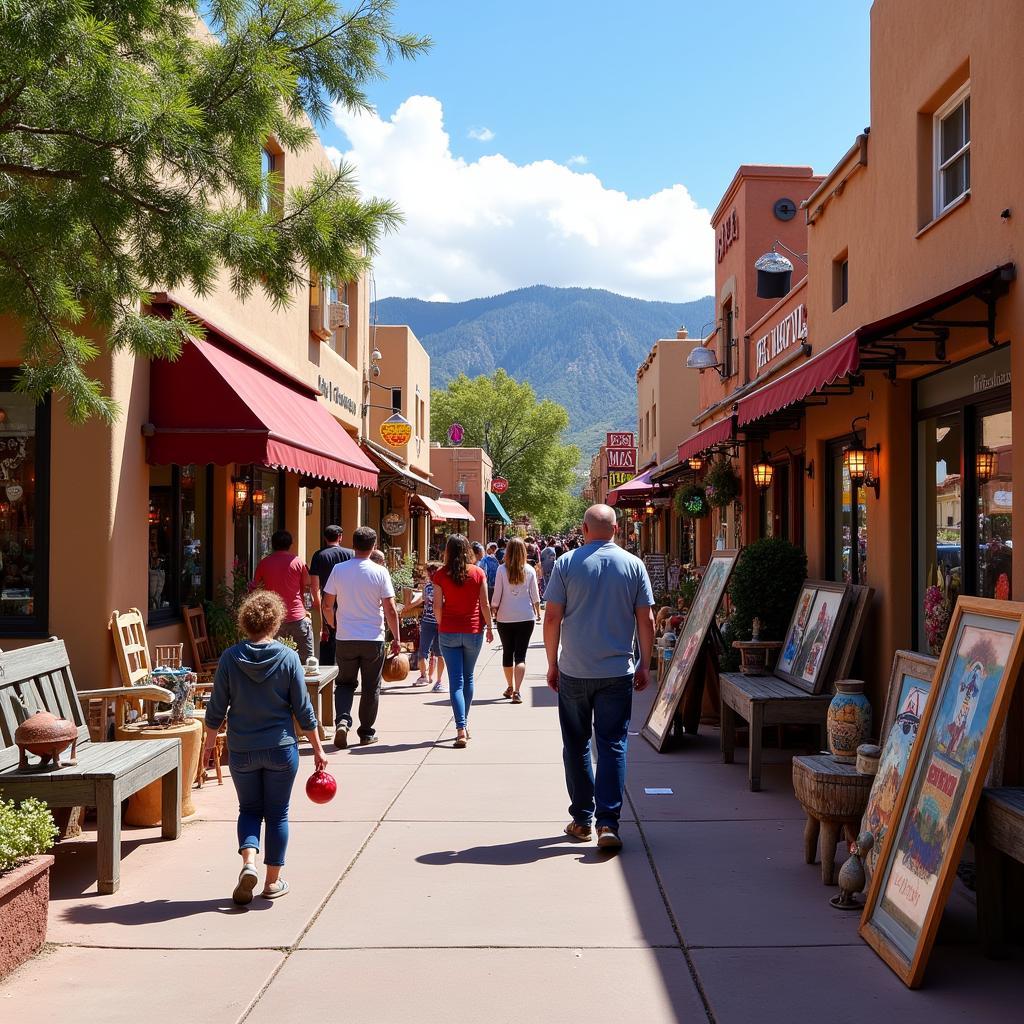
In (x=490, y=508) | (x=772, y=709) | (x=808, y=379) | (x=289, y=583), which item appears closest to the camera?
(x=808, y=379)

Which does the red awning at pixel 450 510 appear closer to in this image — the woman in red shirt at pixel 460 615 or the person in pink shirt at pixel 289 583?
the person in pink shirt at pixel 289 583

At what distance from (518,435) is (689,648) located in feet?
191

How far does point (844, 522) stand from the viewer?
36.1ft

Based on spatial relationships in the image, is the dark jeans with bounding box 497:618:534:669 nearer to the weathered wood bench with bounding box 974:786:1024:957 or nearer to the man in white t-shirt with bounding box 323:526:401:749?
the man in white t-shirt with bounding box 323:526:401:749

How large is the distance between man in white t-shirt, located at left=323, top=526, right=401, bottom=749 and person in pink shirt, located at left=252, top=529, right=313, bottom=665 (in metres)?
0.75

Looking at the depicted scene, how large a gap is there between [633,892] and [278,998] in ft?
6.80

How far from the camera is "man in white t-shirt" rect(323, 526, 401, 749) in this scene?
9617 mm

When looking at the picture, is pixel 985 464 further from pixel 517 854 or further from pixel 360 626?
pixel 360 626

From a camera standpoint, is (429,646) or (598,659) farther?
(429,646)

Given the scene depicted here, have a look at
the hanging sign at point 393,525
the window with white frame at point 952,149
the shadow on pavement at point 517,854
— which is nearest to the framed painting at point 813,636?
the shadow on pavement at point 517,854

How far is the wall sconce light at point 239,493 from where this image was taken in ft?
40.5

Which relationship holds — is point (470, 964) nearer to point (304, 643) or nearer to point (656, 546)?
point (304, 643)

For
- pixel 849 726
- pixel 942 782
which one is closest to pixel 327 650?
pixel 849 726

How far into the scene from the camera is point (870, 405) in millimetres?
9312
